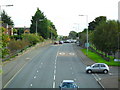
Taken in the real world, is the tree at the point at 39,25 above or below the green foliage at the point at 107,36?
above

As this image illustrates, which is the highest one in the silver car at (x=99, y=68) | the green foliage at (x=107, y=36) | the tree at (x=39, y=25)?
the tree at (x=39, y=25)

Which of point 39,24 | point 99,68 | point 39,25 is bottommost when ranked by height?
point 99,68

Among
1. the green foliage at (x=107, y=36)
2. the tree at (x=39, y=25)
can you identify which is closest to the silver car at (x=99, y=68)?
the green foliage at (x=107, y=36)

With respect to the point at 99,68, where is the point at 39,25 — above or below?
above

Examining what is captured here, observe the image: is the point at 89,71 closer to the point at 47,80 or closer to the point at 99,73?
the point at 99,73

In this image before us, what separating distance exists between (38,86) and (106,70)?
13548 millimetres

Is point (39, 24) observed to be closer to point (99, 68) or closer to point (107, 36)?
point (107, 36)

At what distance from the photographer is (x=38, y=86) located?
3019 cm

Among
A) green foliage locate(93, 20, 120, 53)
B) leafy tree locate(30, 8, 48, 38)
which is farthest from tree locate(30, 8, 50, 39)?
green foliage locate(93, 20, 120, 53)

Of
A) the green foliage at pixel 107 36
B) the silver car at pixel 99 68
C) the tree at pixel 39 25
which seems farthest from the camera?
the tree at pixel 39 25

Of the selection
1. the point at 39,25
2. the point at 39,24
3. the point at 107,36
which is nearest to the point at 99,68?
the point at 107,36

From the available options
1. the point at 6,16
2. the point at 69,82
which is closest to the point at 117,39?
the point at 69,82

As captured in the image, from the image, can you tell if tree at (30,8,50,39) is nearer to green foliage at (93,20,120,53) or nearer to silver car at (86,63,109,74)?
green foliage at (93,20,120,53)

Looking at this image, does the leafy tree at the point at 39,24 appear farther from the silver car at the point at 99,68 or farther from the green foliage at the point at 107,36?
the silver car at the point at 99,68
